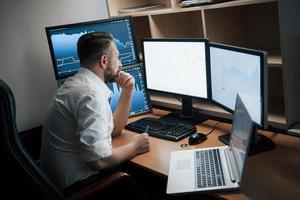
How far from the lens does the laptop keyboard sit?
1.46m

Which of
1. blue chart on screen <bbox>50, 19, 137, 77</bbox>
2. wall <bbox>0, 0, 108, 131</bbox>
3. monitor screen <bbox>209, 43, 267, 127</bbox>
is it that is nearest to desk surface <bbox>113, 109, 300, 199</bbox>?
monitor screen <bbox>209, 43, 267, 127</bbox>

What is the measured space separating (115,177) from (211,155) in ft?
1.47

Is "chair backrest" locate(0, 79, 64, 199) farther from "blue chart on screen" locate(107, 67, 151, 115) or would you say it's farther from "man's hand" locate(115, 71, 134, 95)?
"blue chart on screen" locate(107, 67, 151, 115)

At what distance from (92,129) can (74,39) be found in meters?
0.90

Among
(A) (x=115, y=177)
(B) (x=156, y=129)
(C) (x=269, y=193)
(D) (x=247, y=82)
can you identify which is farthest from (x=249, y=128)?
(B) (x=156, y=129)

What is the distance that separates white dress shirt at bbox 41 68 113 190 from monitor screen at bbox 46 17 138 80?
527mm

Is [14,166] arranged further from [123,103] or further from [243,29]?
[243,29]

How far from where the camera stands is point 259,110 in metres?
1.58

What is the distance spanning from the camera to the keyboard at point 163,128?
200cm

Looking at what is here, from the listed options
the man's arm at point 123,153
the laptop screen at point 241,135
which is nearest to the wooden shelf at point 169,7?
the laptop screen at point 241,135

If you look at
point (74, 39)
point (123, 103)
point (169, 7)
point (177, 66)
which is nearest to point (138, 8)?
point (169, 7)

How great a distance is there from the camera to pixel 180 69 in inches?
85.4

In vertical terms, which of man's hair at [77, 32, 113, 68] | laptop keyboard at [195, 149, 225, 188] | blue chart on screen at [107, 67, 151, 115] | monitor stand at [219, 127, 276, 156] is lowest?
laptop keyboard at [195, 149, 225, 188]

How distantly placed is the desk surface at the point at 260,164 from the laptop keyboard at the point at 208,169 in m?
0.08
